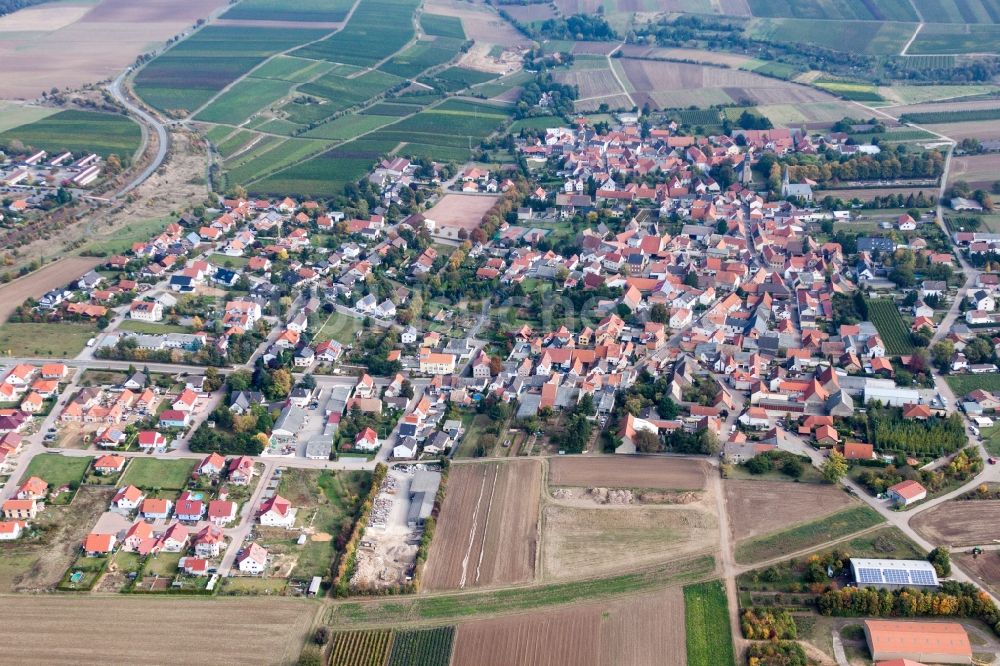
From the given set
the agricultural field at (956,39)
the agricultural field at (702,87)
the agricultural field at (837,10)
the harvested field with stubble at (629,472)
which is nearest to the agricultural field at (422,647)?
the harvested field with stubble at (629,472)

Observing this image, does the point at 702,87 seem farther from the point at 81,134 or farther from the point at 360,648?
the point at 360,648

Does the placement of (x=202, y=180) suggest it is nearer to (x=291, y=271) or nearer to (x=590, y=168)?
(x=291, y=271)

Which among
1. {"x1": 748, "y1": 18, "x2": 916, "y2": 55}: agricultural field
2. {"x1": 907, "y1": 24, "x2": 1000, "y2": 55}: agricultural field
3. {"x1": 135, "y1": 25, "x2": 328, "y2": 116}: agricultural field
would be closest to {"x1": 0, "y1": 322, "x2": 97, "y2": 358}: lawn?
{"x1": 135, "y1": 25, "x2": 328, "y2": 116}: agricultural field

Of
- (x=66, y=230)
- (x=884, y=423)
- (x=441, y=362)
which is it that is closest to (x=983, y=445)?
(x=884, y=423)

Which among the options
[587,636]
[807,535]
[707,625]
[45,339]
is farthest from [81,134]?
[707,625]

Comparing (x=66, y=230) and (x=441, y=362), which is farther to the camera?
(x=66, y=230)

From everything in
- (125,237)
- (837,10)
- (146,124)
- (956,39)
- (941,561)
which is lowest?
(125,237)

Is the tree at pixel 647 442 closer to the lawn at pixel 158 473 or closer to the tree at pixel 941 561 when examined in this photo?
the tree at pixel 941 561
